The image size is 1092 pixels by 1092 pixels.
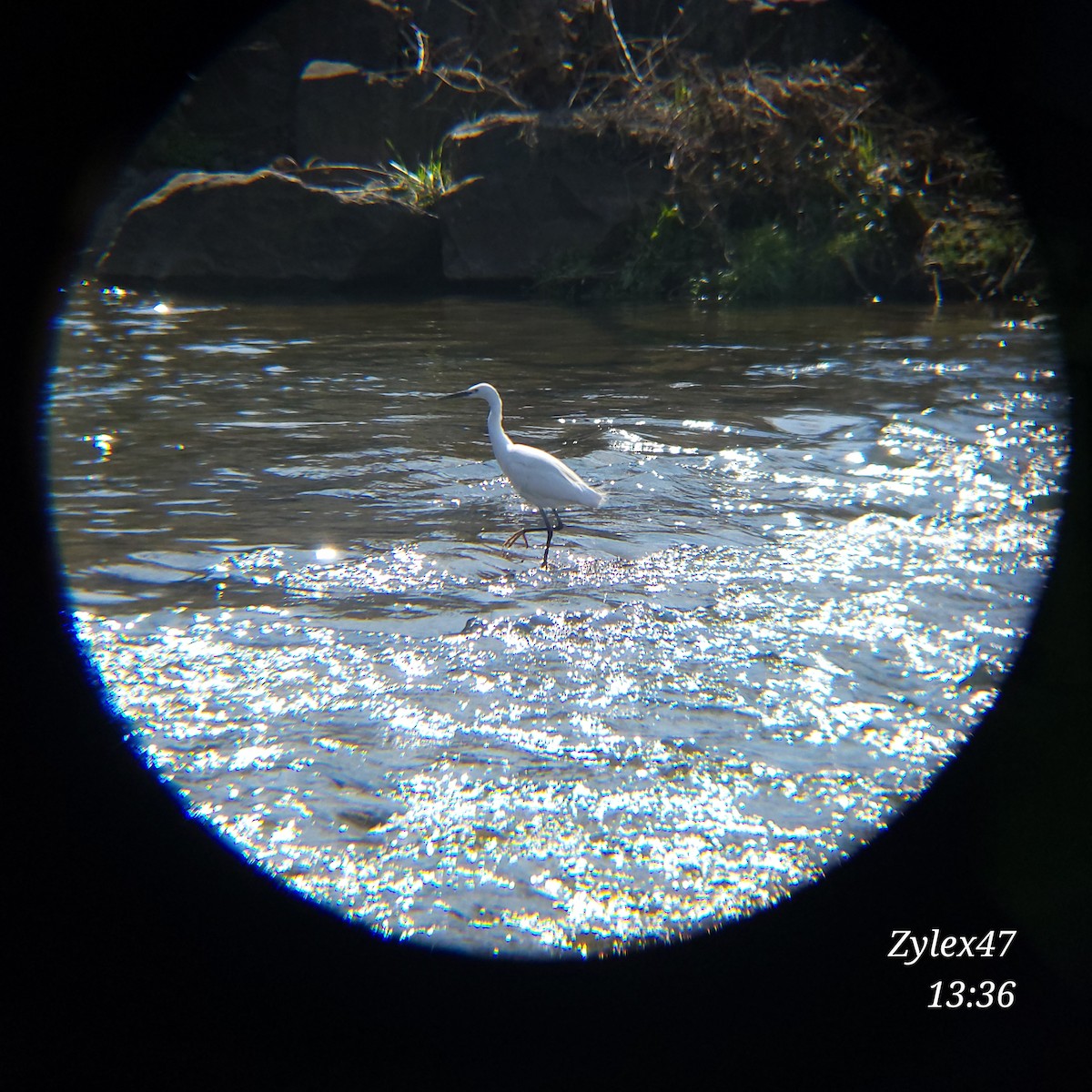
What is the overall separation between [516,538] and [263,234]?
10773 millimetres

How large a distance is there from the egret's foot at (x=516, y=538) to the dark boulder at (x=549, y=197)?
9539mm

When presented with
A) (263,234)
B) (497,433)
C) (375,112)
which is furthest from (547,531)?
(375,112)

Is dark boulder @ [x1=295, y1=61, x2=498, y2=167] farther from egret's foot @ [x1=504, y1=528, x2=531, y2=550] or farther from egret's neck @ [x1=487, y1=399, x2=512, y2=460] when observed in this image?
egret's foot @ [x1=504, y1=528, x2=531, y2=550]

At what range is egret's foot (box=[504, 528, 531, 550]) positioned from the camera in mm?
5734

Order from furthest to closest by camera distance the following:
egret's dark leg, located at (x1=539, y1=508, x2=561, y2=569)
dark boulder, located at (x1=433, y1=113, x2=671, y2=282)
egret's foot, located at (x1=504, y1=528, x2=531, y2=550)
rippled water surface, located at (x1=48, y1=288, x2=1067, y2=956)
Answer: dark boulder, located at (x1=433, y1=113, x2=671, y2=282)
egret's foot, located at (x1=504, y1=528, x2=531, y2=550)
egret's dark leg, located at (x1=539, y1=508, x2=561, y2=569)
rippled water surface, located at (x1=48, y1=288, x2=1067, y2=956)

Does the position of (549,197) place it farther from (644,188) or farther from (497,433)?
(497,433)

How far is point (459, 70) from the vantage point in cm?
1694

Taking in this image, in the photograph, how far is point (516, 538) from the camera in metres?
5.80

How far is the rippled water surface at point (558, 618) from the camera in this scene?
3.09 metres

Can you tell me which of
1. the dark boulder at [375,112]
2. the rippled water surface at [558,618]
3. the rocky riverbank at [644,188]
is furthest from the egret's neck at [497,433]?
the dark boulder at [375,112]

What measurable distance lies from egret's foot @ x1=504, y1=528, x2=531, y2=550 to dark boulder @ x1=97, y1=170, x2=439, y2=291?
10.2 meters

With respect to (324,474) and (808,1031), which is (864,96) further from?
(808,1031)

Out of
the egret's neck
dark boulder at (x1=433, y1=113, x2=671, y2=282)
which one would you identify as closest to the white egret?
the egret's neck

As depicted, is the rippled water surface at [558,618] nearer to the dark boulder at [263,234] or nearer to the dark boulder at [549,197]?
the dark boulder at [549,197]
